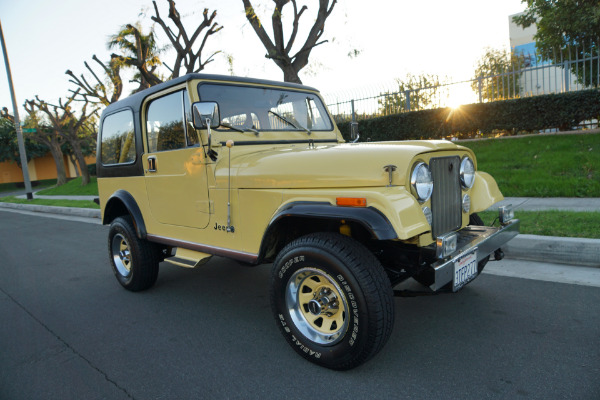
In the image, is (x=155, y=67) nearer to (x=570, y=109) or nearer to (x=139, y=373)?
(x=570, y=109)

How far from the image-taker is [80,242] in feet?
24.2

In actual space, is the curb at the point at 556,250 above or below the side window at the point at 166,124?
below

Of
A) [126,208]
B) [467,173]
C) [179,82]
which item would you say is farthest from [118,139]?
[467,173]

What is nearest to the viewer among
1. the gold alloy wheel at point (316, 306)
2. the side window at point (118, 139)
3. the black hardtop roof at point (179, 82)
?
the gold alloy wheel at point (316, 306)

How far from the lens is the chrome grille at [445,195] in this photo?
2643 millimetres

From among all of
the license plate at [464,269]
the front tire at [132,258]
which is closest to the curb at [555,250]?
the license plate at [464,269]

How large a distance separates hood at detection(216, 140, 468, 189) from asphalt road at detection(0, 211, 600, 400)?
115 centimetres

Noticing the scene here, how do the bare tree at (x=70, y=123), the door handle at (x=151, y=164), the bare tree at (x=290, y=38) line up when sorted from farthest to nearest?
the bare tree at (x=70, y=123)
the bare tree at (x=290, y=38)
the door handle at (x=151, y=164)

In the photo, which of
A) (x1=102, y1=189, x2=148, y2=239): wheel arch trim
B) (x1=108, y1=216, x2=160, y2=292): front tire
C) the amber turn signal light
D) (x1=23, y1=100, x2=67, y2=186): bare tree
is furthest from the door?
(x1=23, y1=100, x2=67, y2=186): bare tree

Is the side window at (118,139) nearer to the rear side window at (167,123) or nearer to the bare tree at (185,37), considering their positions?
the rear side window at (167,123)

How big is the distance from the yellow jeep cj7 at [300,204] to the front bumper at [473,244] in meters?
0.01

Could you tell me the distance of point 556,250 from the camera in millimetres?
4230

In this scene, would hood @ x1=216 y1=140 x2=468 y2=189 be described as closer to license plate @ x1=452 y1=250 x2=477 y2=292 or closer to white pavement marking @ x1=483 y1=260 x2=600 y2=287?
license plate @ x1=452 y1=250 x2=477 y2=292

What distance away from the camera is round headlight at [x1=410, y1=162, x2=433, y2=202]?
8.02ft
